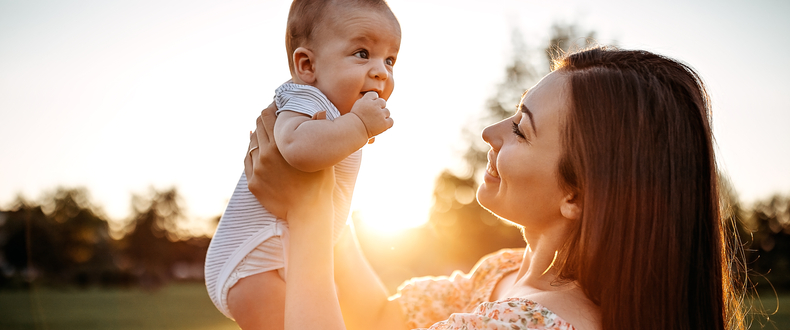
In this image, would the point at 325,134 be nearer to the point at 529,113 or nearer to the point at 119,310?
the point at 529,113

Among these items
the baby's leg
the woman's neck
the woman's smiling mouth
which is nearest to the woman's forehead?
the woman's smiling mouth

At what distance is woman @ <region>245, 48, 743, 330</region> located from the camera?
72.7 inches

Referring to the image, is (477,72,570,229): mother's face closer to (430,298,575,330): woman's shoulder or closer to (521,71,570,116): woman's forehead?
(521,71,570,116): woman's forehead

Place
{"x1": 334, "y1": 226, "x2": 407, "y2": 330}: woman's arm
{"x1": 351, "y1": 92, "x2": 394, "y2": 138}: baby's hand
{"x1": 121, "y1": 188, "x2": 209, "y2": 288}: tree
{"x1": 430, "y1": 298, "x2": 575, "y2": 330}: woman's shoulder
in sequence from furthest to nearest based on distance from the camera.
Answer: {"x1": 121, "y1": 188, "x2": 209, "y2": 288}: tree
{"x1": 334, "y1": 226, "x2": 407, "y2": 330}: woman's arm
{"x1": 351, "y1": 92, "x2": 394, "y2": 138}: baby's hand
{"x1": 430, "y1": 298, "x2": 575, "y2": 330}: woman's shoulder

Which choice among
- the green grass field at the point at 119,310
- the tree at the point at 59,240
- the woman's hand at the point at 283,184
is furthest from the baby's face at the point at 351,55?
the tree at the point at 59,240

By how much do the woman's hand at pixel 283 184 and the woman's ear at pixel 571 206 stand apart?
0.97m

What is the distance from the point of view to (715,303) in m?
1.95

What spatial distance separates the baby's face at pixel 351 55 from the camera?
7.20 feet

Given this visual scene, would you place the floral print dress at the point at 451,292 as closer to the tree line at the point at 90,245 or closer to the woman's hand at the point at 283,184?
the woman's hand at the point at 283,184

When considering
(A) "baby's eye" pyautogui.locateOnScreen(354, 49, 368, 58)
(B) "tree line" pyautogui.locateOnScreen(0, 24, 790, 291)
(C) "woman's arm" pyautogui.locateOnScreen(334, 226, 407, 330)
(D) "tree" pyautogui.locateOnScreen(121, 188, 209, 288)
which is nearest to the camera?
(A) "baby's eye" pyautogui.locateOnScreen(354, 49, 368, 58)

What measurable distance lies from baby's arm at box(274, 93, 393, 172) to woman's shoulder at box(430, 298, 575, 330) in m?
0.77

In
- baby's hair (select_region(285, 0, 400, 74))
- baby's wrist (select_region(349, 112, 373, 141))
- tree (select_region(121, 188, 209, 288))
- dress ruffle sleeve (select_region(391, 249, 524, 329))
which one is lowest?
tree (select_region(121, 188, 209, 288))

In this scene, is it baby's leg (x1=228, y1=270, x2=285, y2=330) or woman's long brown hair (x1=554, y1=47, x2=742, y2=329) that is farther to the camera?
baby's leg (x1=228, y1=270, x2=285, y2=330)

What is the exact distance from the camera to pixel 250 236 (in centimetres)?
220
